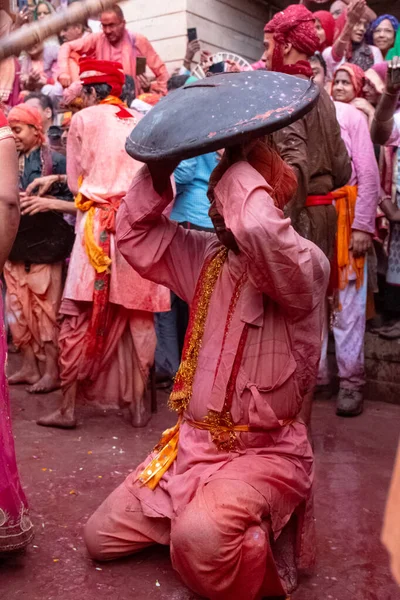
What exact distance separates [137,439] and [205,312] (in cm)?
211

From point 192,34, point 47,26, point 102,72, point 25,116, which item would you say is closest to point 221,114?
point 47,26

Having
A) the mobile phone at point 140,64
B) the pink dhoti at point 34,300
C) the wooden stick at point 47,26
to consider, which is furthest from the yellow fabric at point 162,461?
the mobile phone at point 140,64

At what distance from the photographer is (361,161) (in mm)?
5375

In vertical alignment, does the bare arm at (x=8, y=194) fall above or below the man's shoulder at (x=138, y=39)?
above

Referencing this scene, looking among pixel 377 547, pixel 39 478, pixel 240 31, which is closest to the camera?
pixel 377 547

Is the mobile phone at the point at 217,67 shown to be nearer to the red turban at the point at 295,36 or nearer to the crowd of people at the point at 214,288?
the crowd of people at the point at 214,288

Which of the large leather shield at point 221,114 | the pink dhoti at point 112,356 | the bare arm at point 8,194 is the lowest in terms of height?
the pink dhoti at point 112,356

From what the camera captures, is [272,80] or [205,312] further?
[205,312]

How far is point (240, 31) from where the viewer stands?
12.3m

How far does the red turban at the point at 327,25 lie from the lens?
8566 millimetres

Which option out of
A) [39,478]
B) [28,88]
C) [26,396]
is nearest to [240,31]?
[28,88]

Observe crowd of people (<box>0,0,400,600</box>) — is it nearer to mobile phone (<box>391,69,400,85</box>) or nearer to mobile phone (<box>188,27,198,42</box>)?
mobile phone (<box>391,69,400,85</box>)

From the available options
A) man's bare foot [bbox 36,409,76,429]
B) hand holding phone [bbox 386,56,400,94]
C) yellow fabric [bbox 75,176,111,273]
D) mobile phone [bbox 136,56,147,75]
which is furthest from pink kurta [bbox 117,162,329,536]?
mobile phone [bbox 136,56,147,75]

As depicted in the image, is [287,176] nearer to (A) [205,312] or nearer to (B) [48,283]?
(A) [205,312]
